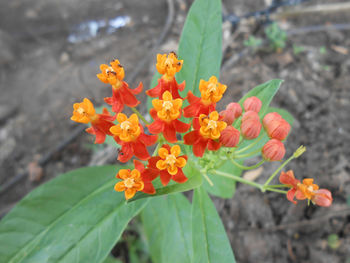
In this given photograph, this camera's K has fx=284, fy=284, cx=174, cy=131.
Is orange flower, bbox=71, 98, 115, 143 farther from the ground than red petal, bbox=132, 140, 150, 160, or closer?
farther from the ground

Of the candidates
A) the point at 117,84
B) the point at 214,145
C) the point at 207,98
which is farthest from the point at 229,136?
the point at 117,84

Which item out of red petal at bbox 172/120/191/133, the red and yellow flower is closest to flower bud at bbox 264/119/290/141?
the red and yellow flower

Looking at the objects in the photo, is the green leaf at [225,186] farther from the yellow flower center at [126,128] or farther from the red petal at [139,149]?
the yellow flower center at [126,128]

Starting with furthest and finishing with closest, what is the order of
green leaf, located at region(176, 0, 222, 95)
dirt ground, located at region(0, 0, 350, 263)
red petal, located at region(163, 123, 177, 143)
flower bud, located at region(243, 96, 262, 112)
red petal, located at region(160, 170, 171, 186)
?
1. dirt ground, located at region(0, 0, 350, 263)
2. green leaf, located at region(176, 0, 222, 95)
3. flower bud, located at region(243, 96, 262, 112)
4. red petal, located at region(163, 123, 177, 143)
5. red petal, located at region(160, 170, 171, 186)

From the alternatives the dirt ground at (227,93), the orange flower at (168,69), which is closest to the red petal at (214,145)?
the orange flower at (168,69)

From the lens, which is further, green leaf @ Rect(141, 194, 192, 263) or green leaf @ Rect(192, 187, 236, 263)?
green leaf @ Rect(141, 194, 192, 263)

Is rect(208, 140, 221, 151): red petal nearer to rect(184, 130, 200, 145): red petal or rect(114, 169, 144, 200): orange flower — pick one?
rect(184, 130, 200, 145): red petal
